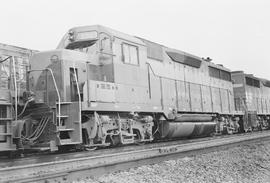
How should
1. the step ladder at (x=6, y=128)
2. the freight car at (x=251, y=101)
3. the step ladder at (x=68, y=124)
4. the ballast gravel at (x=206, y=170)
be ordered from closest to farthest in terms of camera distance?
the ballast gravel at (x=206, y=170) → the step ladder at (x=6, y=128) → the step ladder at (x=68, y=124) → the freight car at (x=251, y=101)

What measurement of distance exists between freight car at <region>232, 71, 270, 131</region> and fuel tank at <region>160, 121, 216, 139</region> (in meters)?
4.60

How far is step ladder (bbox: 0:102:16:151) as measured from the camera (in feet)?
23.3

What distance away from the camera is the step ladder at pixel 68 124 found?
7617 millimetres

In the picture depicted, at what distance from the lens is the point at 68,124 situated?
7887mm

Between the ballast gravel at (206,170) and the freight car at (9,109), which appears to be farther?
the freight car at (9,109)

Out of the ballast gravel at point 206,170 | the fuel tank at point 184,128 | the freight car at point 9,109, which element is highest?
the freight car at point 9,109

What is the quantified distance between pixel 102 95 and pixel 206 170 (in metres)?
3.39

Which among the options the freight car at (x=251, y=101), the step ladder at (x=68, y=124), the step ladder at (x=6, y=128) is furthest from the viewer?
the freight car at (x=251, y=101)

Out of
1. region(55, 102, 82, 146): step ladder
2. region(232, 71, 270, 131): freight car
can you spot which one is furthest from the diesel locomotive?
region(232, 71, 270, 131): freight car

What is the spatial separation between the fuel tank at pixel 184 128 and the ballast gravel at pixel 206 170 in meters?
2.45

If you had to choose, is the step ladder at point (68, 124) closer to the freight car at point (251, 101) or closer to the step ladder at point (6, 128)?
the step ladder at point (6, 128)

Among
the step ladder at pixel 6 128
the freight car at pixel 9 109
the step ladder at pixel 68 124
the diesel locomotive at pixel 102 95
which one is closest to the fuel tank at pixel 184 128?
the diesel locomotive at pixel 102 95

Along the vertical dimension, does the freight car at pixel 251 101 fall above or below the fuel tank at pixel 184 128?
above

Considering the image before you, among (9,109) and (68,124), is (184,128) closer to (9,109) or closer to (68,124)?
(68,124)
